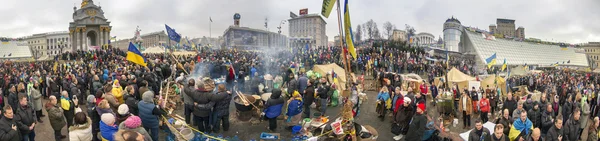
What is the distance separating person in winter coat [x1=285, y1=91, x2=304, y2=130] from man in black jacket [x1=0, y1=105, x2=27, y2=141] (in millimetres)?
5281

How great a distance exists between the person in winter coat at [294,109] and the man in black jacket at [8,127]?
528cm

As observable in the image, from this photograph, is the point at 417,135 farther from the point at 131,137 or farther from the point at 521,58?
the point at 521,58

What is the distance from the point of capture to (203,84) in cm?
761

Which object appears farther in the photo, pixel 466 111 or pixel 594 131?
pixel 466 111

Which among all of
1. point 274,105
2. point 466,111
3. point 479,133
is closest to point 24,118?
point 274,105

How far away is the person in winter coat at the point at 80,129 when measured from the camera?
5145mm

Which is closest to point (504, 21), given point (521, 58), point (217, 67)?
point (521, 58)

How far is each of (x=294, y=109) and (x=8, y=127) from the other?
5448mm

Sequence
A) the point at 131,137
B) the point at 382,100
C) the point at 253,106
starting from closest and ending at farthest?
the point at 131,137, the point at 253,106, the point at 382,100

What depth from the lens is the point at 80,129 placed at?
522 cm

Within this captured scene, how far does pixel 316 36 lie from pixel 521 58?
2350 inches

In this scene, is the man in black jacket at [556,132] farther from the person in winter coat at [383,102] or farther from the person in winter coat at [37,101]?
the person in winter coat at [37,101]

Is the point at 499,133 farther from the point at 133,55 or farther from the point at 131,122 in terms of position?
the point at 133,55

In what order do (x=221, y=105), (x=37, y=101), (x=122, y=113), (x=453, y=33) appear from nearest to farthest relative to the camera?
(x=122, y=113) < (x=221, y=105) < (x=37, y=101) < (x=453, y=33)
